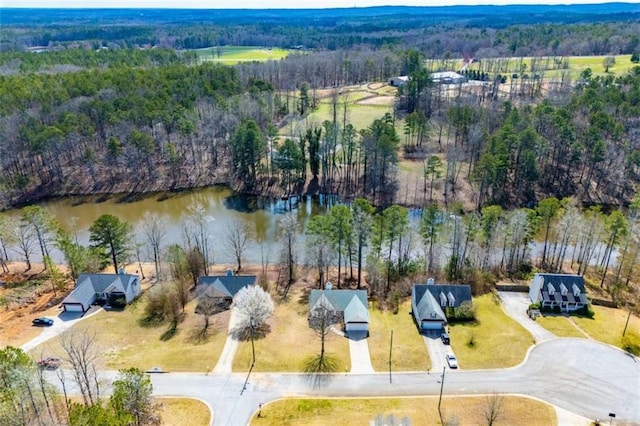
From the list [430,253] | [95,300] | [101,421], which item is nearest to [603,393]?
[430,253]

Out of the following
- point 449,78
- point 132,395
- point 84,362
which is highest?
point 449,78

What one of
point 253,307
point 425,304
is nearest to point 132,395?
point 253,307

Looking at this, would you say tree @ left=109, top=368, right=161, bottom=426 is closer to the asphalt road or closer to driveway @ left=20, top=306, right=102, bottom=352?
the asphalt road

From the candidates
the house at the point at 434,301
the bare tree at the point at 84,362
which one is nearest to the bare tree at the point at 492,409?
the house at the point at 434,301

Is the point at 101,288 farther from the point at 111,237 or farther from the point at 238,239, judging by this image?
the point at 238,239

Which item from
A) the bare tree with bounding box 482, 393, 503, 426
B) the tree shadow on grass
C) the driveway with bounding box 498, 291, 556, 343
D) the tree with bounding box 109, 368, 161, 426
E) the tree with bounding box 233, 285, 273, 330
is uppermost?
the tree with bounding box 109, 368, 161, 426

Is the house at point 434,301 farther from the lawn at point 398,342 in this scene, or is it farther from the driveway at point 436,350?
the lawn at point 398,342

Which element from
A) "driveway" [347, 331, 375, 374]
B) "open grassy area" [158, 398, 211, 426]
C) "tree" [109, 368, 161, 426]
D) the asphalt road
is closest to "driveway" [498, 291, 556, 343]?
the asphalt road
